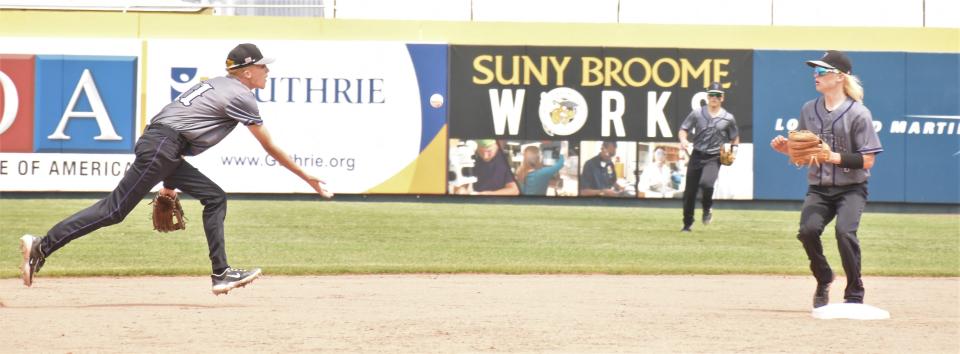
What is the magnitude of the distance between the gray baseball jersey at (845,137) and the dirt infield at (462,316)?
0.91 metres

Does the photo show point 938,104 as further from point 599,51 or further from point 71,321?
point 71,321

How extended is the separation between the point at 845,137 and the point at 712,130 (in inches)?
338

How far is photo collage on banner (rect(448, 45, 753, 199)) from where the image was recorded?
23906 millimetres

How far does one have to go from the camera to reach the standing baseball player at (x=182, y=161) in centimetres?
885

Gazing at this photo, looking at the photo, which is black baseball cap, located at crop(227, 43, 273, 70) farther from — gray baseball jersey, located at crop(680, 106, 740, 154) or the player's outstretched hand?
gray baseball jersey, located at crop(680, 106, 740, 154)

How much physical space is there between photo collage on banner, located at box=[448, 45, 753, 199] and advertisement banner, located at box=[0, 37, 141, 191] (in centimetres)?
553

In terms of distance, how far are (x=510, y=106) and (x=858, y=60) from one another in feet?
19.3

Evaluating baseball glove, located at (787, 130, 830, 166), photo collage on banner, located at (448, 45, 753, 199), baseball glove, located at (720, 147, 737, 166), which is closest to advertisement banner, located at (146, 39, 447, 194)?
photo collage on banner, located at (448, 45, 753, 199)

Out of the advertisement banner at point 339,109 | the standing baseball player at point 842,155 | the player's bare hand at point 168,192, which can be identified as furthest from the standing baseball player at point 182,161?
the advertisement banner at point 339,109

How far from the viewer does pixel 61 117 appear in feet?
76.7

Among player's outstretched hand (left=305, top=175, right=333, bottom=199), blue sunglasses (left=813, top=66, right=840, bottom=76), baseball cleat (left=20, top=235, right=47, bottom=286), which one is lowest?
baseball cleat (left=20, top=235, right=47, bottom=286)

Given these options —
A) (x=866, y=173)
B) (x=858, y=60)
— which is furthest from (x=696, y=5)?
(x=866, y=173)

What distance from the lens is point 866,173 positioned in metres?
9.12

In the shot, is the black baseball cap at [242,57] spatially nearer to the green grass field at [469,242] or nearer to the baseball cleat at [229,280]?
the baseball cleat at [229,280]
